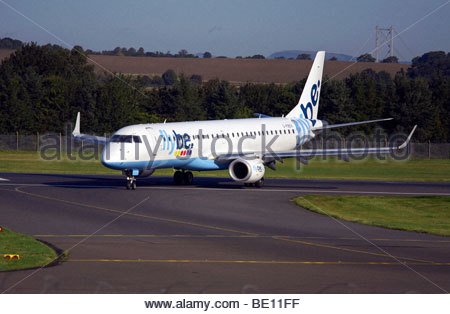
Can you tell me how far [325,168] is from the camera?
198 feet

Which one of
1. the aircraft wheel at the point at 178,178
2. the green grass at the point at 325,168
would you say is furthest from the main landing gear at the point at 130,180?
the green grass at the point at 325,168

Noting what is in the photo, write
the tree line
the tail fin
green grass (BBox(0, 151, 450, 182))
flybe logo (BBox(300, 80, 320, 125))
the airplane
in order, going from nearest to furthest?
the airplane, the tail fin, flybe logo (BBox(300, 80, 320, 125)), green grass (BBox(0, 151, 450, 182)), the tree line

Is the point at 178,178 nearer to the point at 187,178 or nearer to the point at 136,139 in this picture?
the point at 187,178

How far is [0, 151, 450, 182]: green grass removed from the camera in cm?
5366

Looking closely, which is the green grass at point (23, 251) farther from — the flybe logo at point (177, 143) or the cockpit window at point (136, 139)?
the flybe logo at point (177, 143)

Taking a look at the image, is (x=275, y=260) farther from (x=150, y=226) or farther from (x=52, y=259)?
(x=150, y=226)

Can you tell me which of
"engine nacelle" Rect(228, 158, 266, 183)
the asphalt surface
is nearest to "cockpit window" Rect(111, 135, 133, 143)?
the asphalt surface

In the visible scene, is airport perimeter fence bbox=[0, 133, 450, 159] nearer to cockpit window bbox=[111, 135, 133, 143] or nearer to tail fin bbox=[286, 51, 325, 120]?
tail fin bbox=[286, 51, 325, 120]

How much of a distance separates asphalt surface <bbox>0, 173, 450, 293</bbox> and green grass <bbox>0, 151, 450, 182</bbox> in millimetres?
13449

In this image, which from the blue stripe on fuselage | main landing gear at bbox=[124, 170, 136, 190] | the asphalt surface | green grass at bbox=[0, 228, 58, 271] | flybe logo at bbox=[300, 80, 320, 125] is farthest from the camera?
flybe logo at bbox=[300, 80, 320, 125]

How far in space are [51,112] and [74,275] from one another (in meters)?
79.3

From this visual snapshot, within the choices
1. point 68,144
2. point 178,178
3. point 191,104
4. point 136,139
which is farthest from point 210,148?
A: point 191,104

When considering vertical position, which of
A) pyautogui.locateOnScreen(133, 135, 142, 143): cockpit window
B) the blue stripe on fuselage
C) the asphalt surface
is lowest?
the asphalt surface

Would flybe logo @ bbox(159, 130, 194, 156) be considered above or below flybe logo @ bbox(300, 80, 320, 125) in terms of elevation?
below
